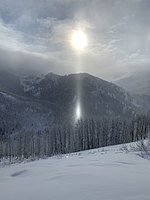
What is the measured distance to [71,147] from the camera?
4146 inches

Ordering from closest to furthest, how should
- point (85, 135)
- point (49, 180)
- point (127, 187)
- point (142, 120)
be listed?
point (127, 187) < point (49, 180) < point (142, 120) < point (85, 135)

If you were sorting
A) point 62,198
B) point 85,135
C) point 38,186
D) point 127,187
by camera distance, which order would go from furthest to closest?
1. point 85,135
2. point 38,186
3. point 127,187
4. point 62,198

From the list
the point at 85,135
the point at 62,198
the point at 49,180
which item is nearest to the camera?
the point at 62,198

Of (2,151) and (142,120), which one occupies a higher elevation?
(142,120)

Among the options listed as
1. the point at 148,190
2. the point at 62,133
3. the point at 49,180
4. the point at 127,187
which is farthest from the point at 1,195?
the point at 62,133

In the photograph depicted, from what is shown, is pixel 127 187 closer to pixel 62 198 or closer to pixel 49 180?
pixel 62 198

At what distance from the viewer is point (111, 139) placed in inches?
4186

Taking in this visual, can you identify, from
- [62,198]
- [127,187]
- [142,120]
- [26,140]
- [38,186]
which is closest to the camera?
[62,198]

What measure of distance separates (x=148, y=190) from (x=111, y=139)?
101m

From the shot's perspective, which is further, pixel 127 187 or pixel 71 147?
pixel 71 147

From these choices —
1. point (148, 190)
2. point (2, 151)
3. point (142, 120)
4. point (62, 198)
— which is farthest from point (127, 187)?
point (2, 151)

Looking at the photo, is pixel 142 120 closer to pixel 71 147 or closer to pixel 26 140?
pixel 71 147

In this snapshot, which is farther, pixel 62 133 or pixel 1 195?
pixel 62 133

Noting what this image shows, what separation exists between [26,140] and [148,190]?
113 m
